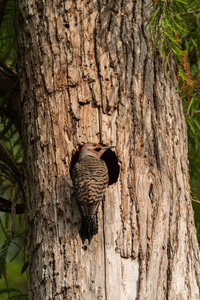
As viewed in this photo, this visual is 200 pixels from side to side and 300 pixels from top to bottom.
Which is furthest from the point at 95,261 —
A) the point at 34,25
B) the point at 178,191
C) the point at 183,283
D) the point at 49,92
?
the point at 34,25

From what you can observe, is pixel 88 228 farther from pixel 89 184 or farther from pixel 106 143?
pixel 106 143

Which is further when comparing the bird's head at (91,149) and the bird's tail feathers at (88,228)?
the bird's head at (91,149)

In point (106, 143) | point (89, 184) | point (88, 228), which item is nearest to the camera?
point (88, 228)

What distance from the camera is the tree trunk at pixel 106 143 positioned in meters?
3.37

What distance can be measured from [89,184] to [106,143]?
0.43 m

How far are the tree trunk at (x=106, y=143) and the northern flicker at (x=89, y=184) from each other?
81 millimetres

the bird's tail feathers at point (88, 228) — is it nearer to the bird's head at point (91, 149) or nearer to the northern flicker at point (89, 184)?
the northern flicker at point (89, 184)

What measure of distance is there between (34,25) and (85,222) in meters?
2.05

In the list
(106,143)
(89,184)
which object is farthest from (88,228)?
(106,143)

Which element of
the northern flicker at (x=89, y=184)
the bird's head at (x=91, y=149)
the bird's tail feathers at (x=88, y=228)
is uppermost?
the bird's head at (x=91, y=149)

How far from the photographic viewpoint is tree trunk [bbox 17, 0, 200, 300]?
337 cm

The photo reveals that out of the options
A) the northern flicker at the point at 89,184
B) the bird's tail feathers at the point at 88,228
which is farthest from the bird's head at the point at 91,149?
the bird's tail feathers at the point at 88,228

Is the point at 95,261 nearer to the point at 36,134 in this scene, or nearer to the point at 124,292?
the point at 124,292

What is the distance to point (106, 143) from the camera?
12.6 ft
